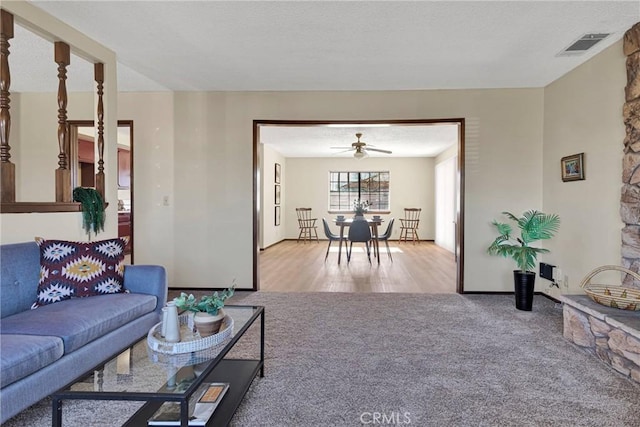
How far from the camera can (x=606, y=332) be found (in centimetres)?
215

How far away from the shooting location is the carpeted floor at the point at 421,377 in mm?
1670

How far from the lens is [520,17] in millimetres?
2438

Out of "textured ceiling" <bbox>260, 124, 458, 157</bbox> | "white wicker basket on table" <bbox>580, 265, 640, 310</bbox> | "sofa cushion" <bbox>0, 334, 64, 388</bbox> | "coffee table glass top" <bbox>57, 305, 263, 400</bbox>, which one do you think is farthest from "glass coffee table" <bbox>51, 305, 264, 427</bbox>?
"textured ceiling" <bbox>260, 124, 458, 157</bbox>

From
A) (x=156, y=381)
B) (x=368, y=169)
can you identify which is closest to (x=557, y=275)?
(x=156, y=381)

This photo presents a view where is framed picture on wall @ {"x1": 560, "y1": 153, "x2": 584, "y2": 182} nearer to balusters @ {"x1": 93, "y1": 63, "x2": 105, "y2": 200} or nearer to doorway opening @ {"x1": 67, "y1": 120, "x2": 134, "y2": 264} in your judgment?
balusters @ {"x1": 93, "y1": 63, "x2": 105, "y2": 200}

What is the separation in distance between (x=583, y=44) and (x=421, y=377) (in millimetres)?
2875

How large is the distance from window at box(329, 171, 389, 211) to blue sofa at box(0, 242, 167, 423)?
24.9ft

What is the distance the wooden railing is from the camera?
2.21m

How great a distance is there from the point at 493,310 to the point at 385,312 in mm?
1036

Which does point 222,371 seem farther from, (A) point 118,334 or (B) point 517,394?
(B) point 517,394

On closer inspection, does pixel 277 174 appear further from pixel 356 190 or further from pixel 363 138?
pixel 363 138

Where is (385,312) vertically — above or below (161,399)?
below

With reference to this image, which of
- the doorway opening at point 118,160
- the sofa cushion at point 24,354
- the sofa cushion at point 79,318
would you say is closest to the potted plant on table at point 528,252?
the sofa cushion at point 79,318

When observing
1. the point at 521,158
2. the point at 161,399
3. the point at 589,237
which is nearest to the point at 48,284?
the point at 161,399
